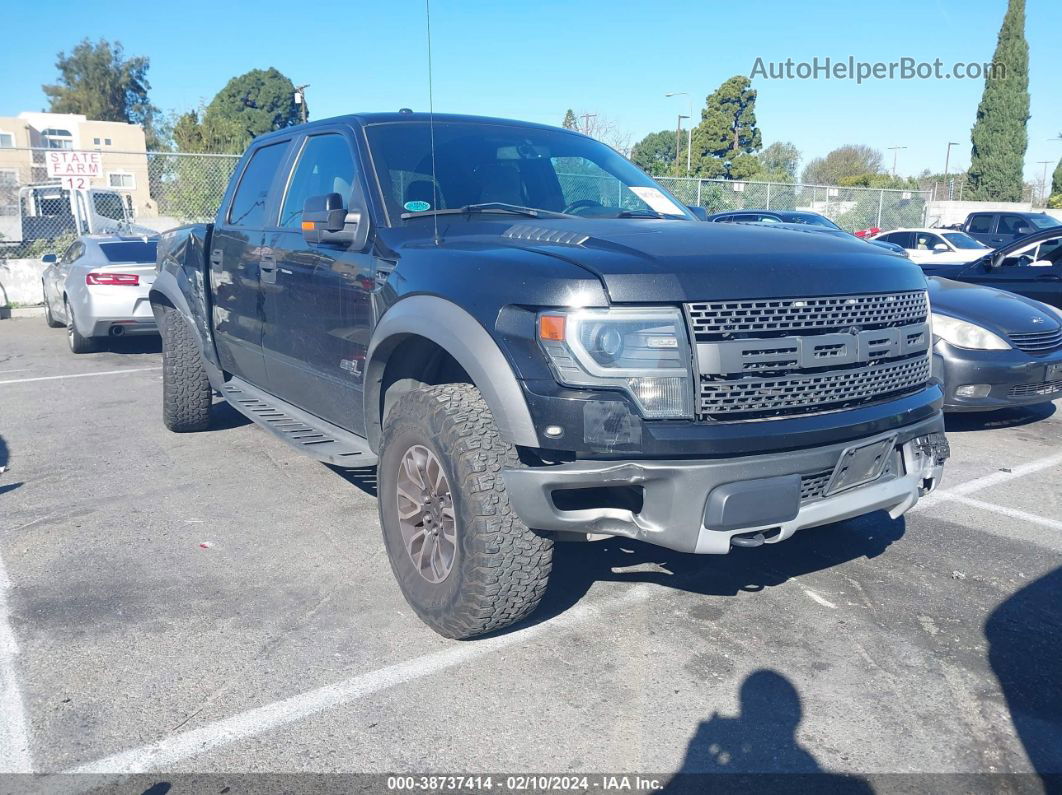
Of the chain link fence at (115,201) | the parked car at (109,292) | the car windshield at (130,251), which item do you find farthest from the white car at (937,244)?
the parked car at (109,292)

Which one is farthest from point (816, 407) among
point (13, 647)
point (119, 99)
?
point (119, 99)

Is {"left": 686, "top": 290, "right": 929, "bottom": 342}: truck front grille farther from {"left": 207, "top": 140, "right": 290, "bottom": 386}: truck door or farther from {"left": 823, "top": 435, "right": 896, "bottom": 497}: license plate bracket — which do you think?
{"left": 207, "top": 140, "right": 290, "bottom": 386}: truck door

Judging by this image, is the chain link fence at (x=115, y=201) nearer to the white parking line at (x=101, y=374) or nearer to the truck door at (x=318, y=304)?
the white parking line at (x=101, y=374)

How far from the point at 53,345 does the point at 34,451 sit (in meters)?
5.96

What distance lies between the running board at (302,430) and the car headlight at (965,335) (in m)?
4.33

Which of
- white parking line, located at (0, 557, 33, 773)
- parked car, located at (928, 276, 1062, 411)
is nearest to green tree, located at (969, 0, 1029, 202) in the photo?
parked car, located at (928, 276, 1062, 411)

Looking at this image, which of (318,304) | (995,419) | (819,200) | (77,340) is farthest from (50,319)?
(819,200)

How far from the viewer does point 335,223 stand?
383cm

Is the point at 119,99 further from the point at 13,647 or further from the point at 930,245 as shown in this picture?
the point at 13,647

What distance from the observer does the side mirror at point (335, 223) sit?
3.82 metres

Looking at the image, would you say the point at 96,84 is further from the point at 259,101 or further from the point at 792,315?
the point at 792,315

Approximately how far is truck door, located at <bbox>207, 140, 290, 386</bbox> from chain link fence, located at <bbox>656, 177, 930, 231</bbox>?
648 inches

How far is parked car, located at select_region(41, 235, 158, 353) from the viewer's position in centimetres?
963

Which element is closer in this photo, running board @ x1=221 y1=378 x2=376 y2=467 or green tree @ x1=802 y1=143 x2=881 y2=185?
running board @ x1=221 y1=378 x2=376 y2=467
